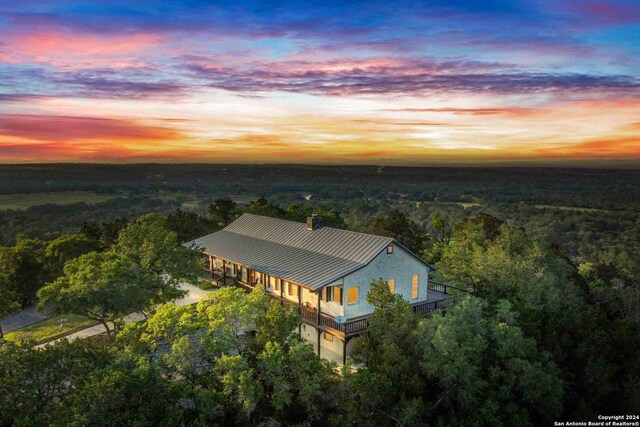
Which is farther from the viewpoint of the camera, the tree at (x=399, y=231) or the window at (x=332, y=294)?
the tree at (x=399, y=231)

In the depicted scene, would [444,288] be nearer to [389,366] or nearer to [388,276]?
[388,276]

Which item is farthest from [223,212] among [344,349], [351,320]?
[344,349]

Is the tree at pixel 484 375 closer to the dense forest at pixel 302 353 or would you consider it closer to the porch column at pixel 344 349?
the dense forest at pixel 302 353

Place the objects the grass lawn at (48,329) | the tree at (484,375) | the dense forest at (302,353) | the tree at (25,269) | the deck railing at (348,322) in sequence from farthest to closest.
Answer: the tree at (25,269)
the grass lawn at (48,329)
the deck railing at (348,322)
the tree at (484,375)
the dense forest at (302,353)

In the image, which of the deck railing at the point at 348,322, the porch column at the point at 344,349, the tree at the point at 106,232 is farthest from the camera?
the tree at the point at 106,232

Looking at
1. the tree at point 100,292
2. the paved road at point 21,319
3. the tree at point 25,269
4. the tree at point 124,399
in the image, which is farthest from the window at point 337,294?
the tree at point 25,269

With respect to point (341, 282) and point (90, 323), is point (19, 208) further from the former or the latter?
point (341, 282)

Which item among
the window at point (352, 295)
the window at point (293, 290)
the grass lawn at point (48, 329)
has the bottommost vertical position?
the grass lawn at point (48, 329)

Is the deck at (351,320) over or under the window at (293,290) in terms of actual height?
under
